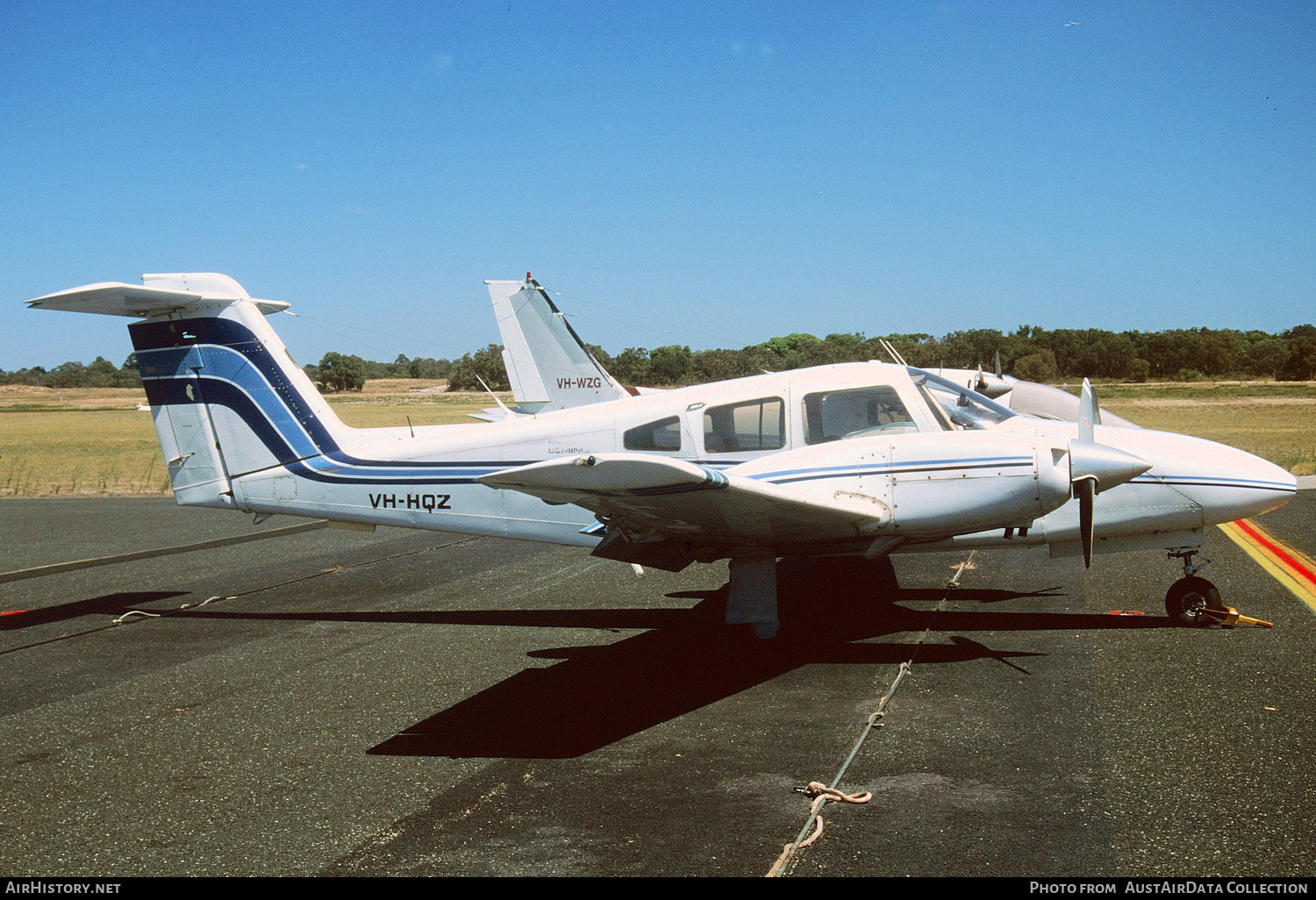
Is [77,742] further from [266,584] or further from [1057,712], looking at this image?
[1057,712]

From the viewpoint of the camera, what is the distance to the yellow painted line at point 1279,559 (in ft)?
29.8

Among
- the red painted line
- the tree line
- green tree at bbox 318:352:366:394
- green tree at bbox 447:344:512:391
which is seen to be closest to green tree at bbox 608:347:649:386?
the tree line

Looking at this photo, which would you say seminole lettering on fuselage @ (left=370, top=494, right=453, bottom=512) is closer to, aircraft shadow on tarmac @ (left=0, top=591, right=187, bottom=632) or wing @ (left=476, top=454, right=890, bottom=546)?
wing @ (left=476, top=454, right=890, bottom=546)

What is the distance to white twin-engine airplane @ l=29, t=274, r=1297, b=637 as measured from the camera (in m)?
6.77

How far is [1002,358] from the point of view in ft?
236

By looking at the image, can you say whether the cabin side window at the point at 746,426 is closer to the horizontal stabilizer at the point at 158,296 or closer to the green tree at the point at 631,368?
the horizontal stabilizer at the point at 158,296

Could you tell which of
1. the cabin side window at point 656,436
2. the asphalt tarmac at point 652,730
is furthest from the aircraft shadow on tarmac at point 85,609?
the cabin side window at point 656,436

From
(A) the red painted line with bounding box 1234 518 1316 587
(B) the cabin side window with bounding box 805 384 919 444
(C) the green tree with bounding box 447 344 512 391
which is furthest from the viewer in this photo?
(C) the green tree with bounding box 447 344 512 391

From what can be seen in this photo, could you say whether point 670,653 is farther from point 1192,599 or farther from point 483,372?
point 483,372

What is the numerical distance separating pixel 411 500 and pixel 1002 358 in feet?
230

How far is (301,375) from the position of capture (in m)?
9.80

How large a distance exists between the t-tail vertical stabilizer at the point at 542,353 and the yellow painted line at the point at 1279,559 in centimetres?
1185

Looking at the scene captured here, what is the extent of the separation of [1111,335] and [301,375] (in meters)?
105

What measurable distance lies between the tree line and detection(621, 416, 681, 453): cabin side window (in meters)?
47.7
